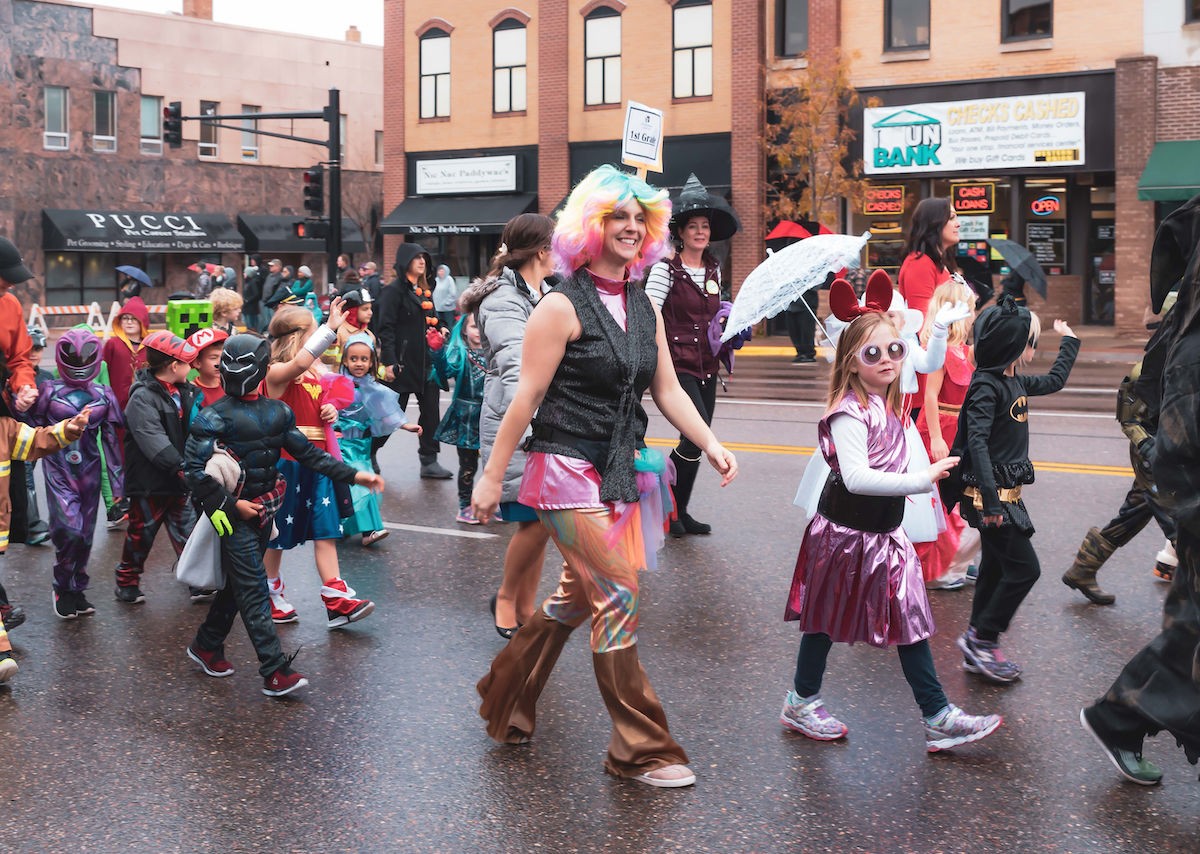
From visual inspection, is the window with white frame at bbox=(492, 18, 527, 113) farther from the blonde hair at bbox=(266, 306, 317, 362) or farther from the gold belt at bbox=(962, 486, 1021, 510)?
the gold belt at bbox=(962, 486, 1021, 510)

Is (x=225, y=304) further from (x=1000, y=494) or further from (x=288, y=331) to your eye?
(x=1000, y=494)

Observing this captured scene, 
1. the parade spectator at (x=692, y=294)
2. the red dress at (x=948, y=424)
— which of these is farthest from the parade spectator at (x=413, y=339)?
the red dress at (x=948, y=424)

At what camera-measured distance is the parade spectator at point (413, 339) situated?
1195 cm

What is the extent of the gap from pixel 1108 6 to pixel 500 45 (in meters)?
15.4

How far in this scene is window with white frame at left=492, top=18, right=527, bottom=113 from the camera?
1415 inches

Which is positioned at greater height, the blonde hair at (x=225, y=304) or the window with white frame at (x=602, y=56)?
the window with white frame at (x=602, y=56)

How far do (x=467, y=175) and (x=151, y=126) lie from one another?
16774 millimetres

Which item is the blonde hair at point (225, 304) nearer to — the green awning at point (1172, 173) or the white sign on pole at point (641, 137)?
the white sign on pole at point (641, 137)

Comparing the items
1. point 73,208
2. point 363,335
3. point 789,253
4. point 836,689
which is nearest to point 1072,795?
point 836,689

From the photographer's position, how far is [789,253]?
674cm

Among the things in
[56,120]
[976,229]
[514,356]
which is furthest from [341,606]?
[56,120]

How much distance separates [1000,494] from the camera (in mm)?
5984

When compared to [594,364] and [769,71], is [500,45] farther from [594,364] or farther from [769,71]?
[594,364]

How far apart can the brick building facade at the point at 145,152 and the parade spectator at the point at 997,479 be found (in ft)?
132
